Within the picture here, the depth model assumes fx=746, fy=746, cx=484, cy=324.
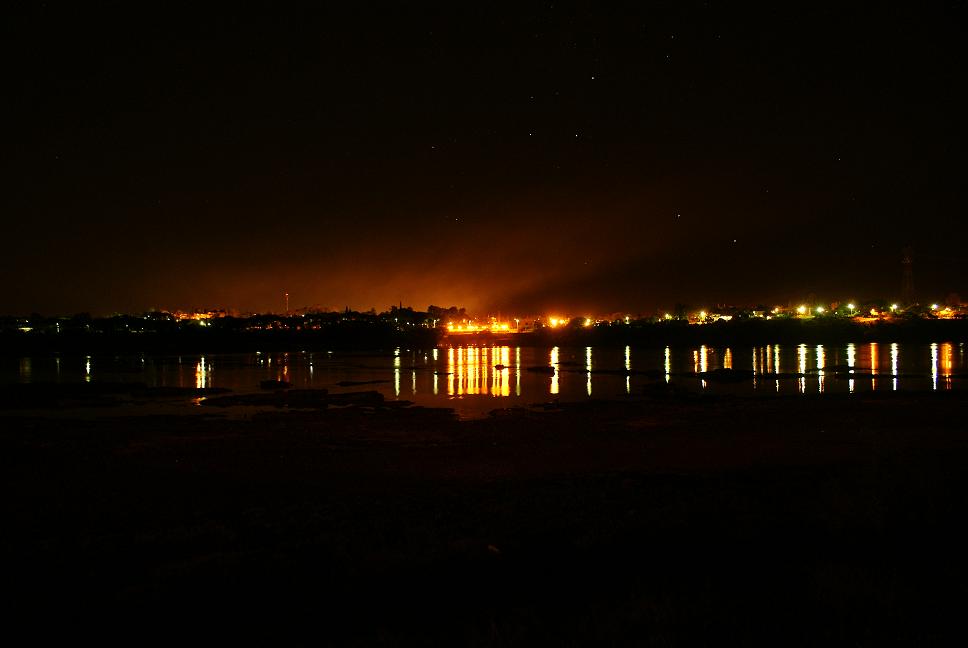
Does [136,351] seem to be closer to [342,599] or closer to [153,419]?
[153,419]

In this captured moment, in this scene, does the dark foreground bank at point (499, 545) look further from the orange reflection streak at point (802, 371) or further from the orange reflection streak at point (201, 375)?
the orange reflection streak at point (201, 375)

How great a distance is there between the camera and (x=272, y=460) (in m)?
18.2

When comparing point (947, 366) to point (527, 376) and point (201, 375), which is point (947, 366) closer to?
point (527, 376)

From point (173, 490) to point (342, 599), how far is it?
350 inches

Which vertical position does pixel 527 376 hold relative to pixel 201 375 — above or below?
below

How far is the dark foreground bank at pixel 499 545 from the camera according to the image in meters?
5.68

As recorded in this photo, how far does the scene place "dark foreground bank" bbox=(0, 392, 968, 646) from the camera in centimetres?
568

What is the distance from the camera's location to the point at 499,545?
27.7ft

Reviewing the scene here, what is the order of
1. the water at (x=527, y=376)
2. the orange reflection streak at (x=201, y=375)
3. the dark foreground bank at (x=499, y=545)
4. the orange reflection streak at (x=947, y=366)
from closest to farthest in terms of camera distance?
the dark foreground bank at (x=499, y=545), the water at (x=527, y=376), the orange reflection streak at (x=947, y=366), the orange reflection streak at (x=201, y=375)

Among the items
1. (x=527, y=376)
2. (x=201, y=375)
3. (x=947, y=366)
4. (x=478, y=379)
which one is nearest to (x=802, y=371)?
(x=947, y=366)

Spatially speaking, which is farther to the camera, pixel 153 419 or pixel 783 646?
pixel 153 419

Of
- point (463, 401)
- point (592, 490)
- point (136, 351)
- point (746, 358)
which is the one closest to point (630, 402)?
point (463, 401)

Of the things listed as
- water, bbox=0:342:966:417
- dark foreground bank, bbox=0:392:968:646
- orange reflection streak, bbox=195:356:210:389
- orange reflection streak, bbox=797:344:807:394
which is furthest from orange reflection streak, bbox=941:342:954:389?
orange reflection streak, bbox=195:356:210:389

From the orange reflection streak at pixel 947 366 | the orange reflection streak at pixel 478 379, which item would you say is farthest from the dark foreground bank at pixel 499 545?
the orange reflection streak at pixel 947 366
